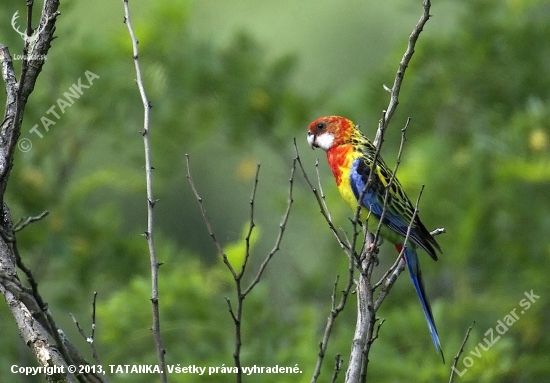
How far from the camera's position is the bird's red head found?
5.21 m

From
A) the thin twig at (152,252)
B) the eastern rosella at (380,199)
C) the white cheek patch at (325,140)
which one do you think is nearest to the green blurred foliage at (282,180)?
the eastern rosella at (380,199)

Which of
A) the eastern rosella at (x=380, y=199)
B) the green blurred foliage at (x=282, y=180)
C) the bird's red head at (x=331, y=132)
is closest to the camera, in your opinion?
the eastern rosella at (x=380, y=199)

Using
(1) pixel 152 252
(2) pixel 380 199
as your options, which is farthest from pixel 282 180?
(1) pixel 152 252

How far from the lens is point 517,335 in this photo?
7855 millimetres

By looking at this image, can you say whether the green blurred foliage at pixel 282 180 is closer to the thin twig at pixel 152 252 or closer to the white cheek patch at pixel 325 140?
the white cheek patch at pixel 325 140

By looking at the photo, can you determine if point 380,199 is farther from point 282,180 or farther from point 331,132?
point 282,180

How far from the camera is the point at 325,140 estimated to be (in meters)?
5.29

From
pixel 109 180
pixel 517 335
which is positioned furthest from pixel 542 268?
pixel 109 180

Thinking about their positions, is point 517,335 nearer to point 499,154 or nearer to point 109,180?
point 499,154

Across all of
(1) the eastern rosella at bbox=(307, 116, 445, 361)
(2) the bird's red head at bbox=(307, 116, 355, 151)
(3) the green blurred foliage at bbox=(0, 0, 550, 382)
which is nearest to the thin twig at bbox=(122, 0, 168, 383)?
(1) the eastern rosella at bbox=(307, 116, 445, 361)

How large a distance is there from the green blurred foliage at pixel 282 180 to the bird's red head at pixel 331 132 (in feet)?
3.92

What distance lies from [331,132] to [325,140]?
0.22ft

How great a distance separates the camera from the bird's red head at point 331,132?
5.21 meters

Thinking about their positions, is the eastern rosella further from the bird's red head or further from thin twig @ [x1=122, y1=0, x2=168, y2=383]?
thin twig @ [x1=122, y1=0, x2=168, y2=383]
